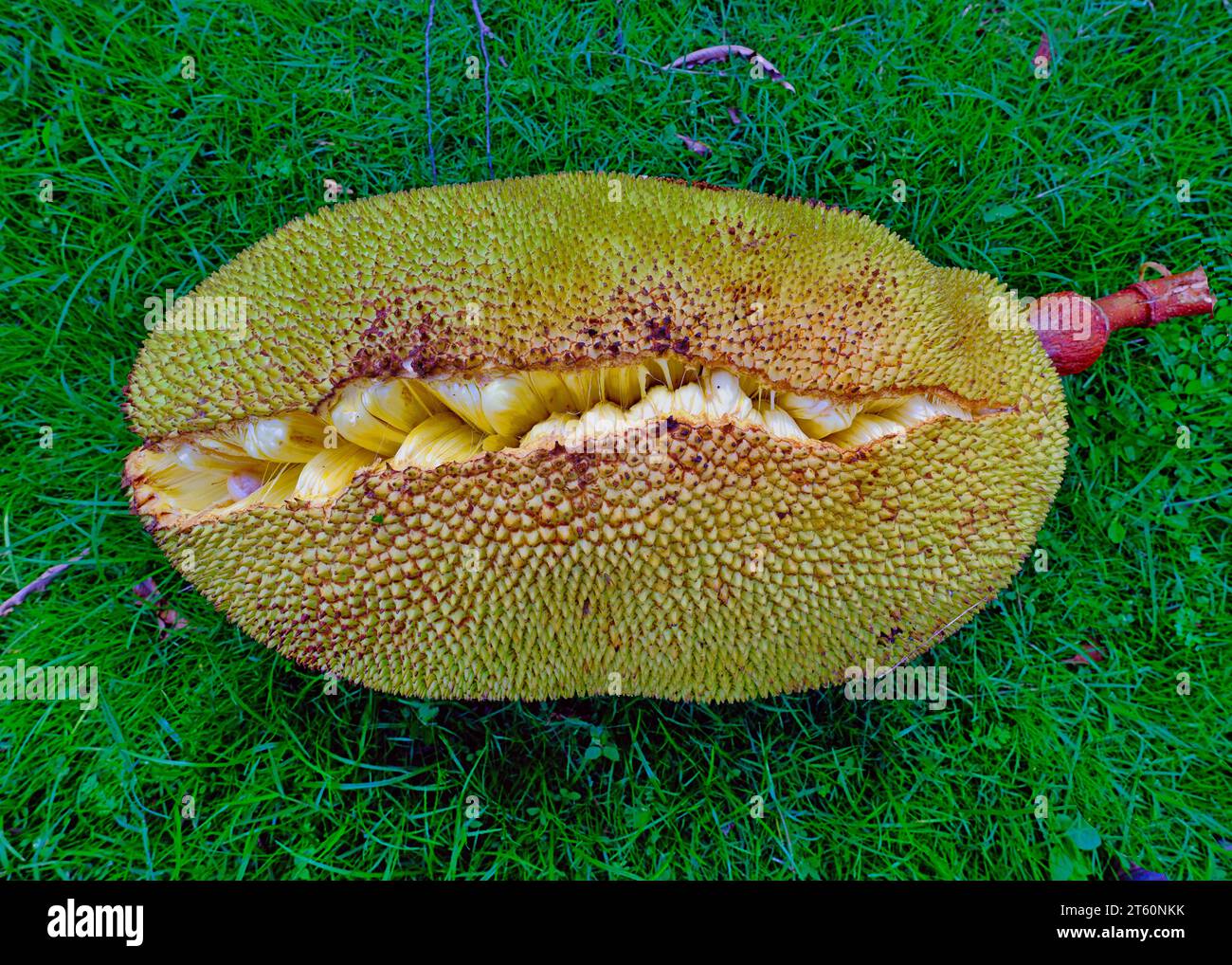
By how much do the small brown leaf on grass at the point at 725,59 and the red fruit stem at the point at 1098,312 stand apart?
864 millimetres

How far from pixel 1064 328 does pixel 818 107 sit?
840 mm

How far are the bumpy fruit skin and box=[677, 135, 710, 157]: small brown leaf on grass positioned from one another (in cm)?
57

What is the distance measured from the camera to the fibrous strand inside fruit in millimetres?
1200

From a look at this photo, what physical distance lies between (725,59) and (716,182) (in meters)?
0.30

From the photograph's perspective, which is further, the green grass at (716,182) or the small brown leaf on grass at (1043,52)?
the small brown leaf on grass at (1043,52)

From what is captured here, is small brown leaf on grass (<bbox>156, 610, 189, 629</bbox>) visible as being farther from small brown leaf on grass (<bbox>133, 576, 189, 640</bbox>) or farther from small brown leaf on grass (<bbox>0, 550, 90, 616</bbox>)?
small brown leaf on grass (<bbox>0, 550, 90, 616</bbox>)

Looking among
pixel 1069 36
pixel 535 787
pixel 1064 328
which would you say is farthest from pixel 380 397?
pixel 1069 36

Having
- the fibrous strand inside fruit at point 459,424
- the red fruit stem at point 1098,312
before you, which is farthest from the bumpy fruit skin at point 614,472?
the red fruit stem at point 1098,312

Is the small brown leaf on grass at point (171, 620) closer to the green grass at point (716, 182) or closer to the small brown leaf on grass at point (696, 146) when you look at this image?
the green grass at point (716, 182)

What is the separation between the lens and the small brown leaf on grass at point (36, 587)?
1.76 m

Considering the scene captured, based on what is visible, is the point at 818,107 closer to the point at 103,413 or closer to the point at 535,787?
the point at 535,787

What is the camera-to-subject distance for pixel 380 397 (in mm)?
1215

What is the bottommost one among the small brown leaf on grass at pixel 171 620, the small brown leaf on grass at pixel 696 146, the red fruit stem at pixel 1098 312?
the small brown leaf on grass at pixel 171 620
